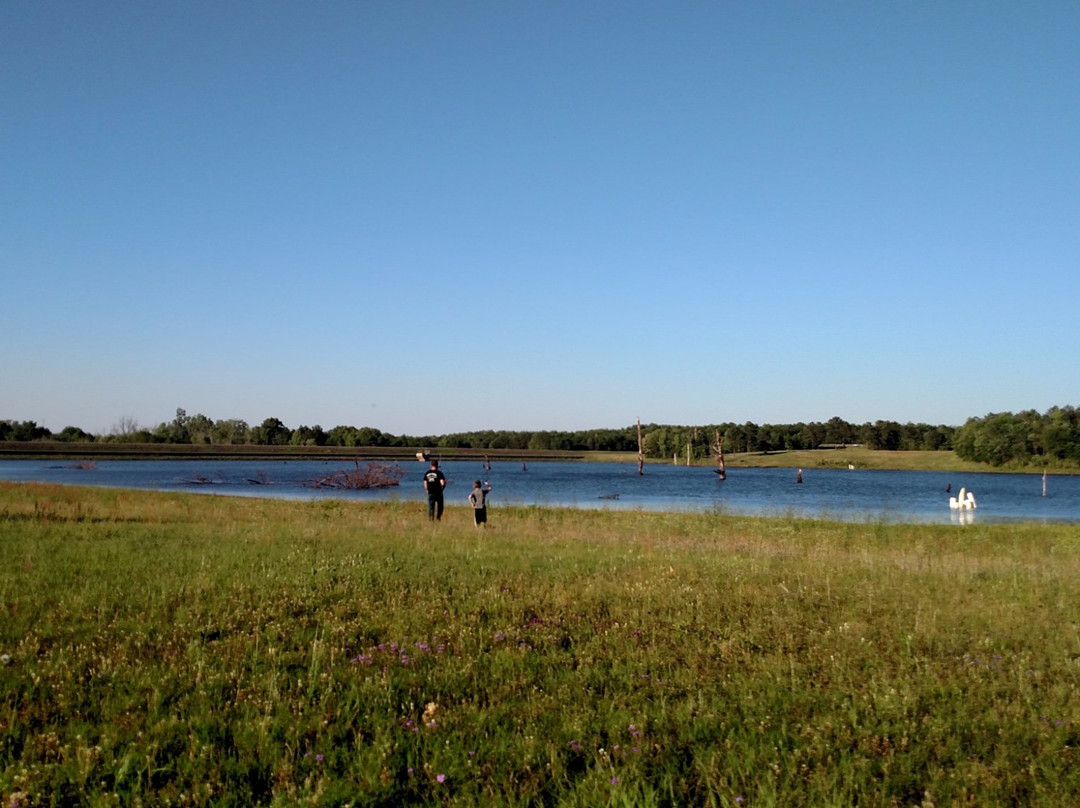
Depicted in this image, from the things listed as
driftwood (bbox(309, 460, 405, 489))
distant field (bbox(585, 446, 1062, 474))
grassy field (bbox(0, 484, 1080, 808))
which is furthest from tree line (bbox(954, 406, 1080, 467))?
grassy field (bbox(0, 484, 1080, 808))

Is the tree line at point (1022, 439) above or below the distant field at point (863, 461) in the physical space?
above

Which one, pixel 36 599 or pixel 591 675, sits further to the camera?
pixel 36 599

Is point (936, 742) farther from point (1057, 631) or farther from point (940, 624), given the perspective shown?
point (1057, 631)

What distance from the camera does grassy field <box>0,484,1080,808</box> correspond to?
5379 mm

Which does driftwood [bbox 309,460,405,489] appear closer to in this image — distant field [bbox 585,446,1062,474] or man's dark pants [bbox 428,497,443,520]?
man's dark pants [bbox 428,497,443,520]

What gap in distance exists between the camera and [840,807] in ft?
16.2

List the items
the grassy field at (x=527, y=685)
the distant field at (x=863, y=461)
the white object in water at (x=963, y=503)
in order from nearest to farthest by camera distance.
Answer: the grassy field at (x=527, y=685) → the white object in water at (x=963, y=503) → the distant field at (x=863, y=461)

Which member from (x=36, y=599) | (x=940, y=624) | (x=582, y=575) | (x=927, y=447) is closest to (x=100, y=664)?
(x=36, y=599)

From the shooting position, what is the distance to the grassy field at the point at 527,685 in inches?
212

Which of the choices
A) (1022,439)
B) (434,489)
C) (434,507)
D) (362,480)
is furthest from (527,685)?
(1022,439)

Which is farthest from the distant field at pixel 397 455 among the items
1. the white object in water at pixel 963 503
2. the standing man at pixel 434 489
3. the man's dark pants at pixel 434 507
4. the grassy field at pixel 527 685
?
the grassy field at pixel 527 685

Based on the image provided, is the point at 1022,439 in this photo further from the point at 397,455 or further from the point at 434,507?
the point at 434,507

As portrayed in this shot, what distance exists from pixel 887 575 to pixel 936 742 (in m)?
8.12

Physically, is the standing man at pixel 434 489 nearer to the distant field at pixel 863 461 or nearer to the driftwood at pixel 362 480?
the driftwood at pixel 362 480
